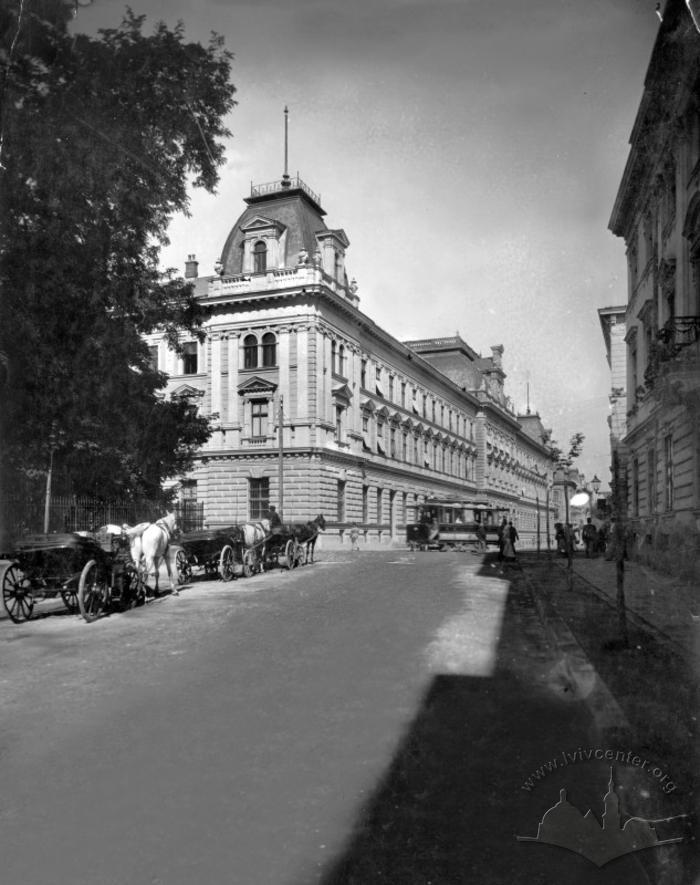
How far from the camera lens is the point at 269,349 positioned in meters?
30.1

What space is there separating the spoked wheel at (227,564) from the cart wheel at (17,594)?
5424 mm

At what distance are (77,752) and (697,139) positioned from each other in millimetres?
5403

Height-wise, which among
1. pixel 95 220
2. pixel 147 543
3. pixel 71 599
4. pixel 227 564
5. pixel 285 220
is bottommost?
pixel 71 599

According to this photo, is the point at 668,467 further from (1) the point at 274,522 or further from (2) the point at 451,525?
(2) the point at 451,525

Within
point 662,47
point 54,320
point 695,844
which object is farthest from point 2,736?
point 54,320

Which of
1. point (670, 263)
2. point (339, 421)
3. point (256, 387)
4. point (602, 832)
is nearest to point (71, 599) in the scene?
point (670, 263)

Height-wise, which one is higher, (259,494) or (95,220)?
(95,220)

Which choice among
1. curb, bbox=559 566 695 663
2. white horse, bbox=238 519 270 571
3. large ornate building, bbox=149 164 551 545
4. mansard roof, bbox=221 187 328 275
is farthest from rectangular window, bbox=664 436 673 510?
white horse, bbox=238 519 270 571

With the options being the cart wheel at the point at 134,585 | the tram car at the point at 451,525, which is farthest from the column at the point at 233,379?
the cart wheel at the point at 134,585

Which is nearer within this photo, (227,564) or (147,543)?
(147,543)

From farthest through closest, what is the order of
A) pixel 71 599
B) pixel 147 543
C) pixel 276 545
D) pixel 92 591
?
pixel 276 545 < pixel 147 543 < pixel 71 599 < pixel 92 591

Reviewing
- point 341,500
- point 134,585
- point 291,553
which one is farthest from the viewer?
point 341,500

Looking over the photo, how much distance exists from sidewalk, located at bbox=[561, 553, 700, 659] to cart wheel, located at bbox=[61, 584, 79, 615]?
722 cm

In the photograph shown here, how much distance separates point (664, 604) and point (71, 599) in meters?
8.75
